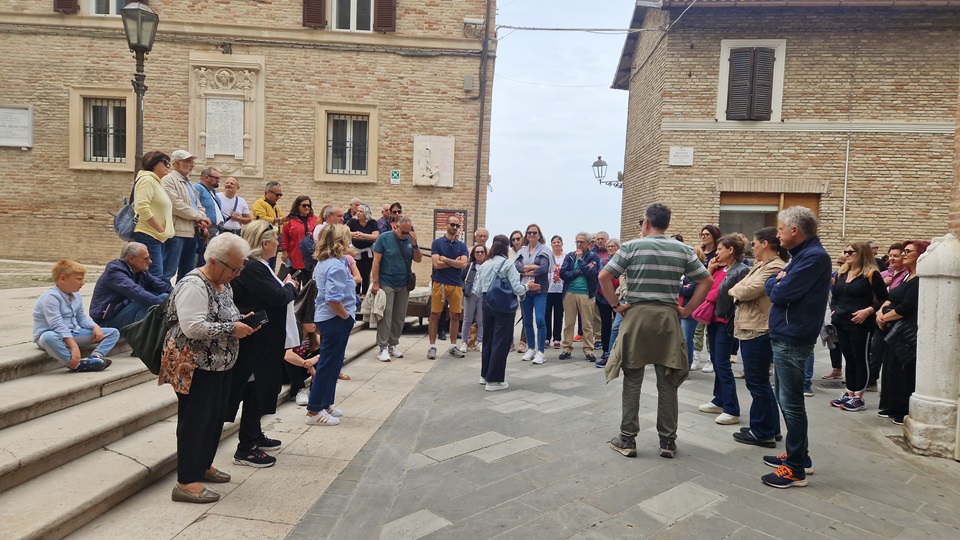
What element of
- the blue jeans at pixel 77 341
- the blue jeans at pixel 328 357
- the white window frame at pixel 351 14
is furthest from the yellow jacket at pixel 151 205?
the white window frame at pixel 351 14

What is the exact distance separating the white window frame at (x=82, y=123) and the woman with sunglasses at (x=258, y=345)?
13602 mm

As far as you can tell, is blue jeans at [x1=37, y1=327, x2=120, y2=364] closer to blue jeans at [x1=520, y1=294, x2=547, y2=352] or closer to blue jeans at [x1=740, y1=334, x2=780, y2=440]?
blue jeans at [x1=520, y1=294, x2=547, y2=352]

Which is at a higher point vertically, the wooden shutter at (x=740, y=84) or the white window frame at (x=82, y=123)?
the wooden shutter at (x=740, y=84)

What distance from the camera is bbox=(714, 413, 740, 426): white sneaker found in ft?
18.9

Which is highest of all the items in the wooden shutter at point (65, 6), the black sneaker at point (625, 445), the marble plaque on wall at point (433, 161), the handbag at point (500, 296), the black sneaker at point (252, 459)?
the wooden shutter at point (65, 6)

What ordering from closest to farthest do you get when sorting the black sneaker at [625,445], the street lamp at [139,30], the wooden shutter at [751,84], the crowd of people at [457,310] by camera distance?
1. the crowd of people at [457,310]
2. the black sneaker at [625,445]
3. the street lamp at [139,30]
4. the wooden shutter at [751,84]

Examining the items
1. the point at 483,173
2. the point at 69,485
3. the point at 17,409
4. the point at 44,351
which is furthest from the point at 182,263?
the point at 483,173

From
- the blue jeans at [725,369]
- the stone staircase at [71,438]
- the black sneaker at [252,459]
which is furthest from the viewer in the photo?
the blue jeans at [725,369]

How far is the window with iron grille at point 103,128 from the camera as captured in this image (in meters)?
16.0

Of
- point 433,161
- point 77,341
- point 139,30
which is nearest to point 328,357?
point 77,341

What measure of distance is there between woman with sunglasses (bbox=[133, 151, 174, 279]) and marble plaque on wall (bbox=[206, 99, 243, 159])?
976 centimetres

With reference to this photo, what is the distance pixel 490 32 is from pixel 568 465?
13.7 m

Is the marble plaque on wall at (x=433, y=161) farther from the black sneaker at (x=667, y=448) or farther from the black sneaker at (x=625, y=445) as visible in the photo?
the black sneaker at (x=667, y=448)

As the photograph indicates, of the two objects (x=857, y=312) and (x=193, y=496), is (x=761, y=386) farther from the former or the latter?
(x=193, y=496)
